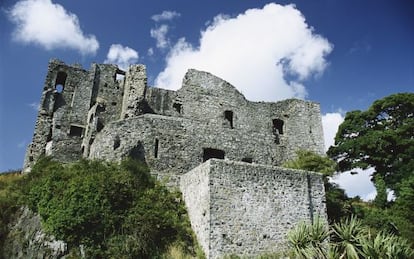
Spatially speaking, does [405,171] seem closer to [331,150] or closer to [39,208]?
[331,150]

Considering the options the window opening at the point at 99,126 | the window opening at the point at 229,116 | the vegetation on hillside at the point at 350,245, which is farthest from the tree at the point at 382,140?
the window opening at the point at 99,126

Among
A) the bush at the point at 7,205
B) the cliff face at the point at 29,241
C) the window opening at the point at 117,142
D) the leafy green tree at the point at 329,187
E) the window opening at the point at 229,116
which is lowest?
the cliff face at the point at 29,241

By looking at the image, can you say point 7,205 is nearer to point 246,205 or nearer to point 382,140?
point 246,205

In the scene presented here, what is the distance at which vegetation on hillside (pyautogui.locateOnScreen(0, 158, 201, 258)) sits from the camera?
1330cm

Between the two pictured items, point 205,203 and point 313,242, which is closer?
point 313,242

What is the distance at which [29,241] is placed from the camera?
14133 mm

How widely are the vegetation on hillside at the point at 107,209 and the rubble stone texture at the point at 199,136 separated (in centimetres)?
120

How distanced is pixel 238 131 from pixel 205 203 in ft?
28.7

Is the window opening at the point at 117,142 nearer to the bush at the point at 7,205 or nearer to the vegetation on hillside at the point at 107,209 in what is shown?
the vegetation on hillside at the point at 107,209

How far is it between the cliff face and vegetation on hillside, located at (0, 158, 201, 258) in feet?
0.99

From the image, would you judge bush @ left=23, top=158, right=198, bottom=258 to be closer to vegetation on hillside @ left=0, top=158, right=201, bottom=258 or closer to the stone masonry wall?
vegetation on hillside @ left=0, top=158, right=201, bottom=258

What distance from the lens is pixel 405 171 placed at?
72.7 feet

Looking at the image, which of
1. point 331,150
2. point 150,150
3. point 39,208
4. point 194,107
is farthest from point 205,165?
point 331,150

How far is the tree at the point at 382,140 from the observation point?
74.5 ft
